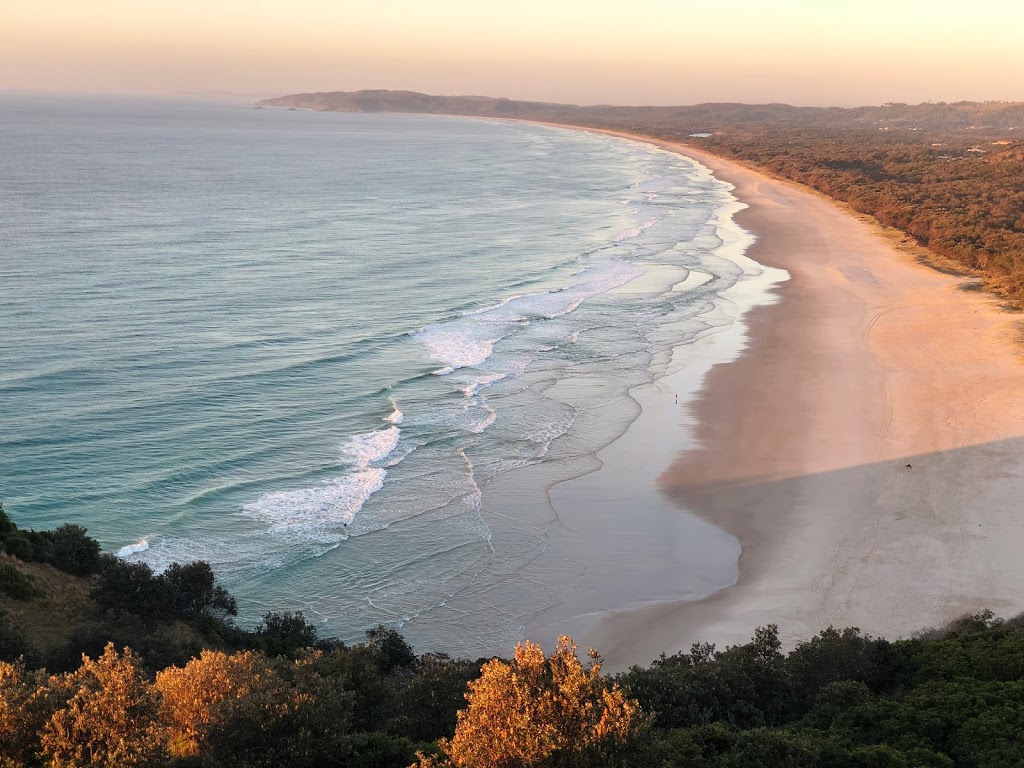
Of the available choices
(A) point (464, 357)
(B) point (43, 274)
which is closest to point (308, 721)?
(A) point (464, 357)

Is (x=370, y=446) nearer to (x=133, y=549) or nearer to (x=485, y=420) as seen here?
(x=485, y=420)

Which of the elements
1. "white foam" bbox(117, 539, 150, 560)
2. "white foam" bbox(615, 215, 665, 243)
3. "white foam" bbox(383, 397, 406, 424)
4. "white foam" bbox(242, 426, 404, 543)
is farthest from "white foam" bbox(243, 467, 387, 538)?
"white foam" bbox(615, 215, 665, 243)

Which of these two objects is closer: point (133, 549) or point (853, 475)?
point (133, 549)

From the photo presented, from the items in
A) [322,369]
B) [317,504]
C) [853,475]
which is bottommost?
[317,504]

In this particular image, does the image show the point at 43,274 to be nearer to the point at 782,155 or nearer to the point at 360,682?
the point at 360,682

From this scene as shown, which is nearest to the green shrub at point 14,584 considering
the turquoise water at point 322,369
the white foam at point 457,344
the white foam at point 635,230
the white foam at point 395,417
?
the turquoise water at point 322,369

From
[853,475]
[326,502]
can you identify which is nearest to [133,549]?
[326,502]

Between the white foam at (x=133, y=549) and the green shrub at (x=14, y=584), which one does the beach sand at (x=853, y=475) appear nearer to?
the white foam at (x=133, y=549)
